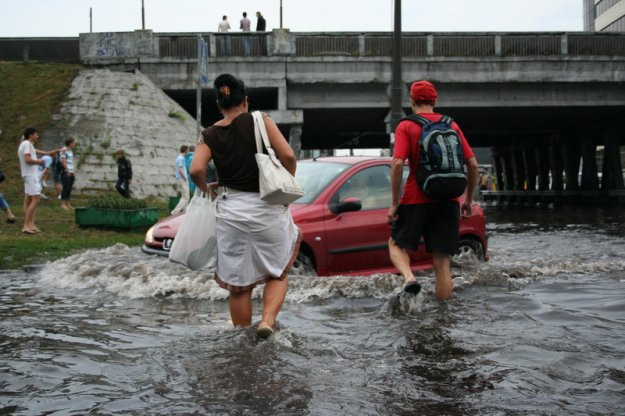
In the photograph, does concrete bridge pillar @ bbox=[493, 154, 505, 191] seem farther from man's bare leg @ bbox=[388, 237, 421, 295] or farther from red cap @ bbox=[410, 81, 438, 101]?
man's bare leg @ bbox=[388, 237, 421, 295]

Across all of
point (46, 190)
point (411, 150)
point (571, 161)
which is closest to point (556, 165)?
point (571, 161)

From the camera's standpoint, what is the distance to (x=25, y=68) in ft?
101

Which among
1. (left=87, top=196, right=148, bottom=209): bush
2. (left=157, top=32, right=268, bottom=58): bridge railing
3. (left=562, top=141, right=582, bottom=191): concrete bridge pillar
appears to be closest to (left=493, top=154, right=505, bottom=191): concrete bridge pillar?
(left=562, top=141, right=582, bottom=191): concrete bridge pillar

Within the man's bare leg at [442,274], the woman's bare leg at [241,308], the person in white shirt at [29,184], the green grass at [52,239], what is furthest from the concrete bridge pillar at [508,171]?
the woman's bare leg at [241,308]

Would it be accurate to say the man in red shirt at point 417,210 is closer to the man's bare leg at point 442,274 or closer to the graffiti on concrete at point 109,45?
the man's bare leg at point 442,274

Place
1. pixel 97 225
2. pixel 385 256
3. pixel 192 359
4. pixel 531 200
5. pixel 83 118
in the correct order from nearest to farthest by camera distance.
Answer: pixel 192 359
pixel 385 256
pixel 97 225
pixel 83 118
pixel 531 200

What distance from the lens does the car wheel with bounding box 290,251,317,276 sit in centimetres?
818

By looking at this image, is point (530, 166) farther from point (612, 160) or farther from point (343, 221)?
point (343, 221)

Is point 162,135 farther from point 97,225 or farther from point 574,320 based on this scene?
point 574,320

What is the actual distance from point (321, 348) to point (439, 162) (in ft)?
6.58

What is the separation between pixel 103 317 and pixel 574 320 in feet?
12.5

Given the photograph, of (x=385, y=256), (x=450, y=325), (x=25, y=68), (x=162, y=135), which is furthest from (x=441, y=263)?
(x=25, y=68)

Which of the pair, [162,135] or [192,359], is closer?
[192,359]

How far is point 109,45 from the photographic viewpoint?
1211 inches
